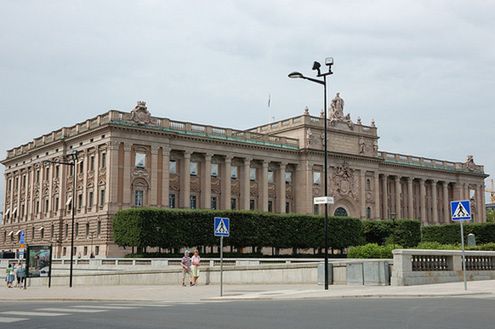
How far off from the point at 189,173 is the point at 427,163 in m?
51.9

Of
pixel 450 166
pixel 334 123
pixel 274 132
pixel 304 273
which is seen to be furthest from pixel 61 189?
pixel 450 166

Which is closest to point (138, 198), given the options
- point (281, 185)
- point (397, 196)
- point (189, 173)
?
point (189, 173)

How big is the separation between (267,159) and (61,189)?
29.8 meters

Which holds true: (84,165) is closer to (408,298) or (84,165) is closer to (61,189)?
(61,189)

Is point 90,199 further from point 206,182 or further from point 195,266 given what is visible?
point 195,266

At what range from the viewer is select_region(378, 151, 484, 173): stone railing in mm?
113938

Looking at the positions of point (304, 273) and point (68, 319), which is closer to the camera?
point (68, 319)

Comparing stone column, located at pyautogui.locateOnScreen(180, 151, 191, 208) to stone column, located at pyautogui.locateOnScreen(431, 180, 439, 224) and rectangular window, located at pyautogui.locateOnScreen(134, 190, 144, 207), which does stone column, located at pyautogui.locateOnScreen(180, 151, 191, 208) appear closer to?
rectangular window, located at pyautogui.locateOnScreen(134, 190, 144, 207)

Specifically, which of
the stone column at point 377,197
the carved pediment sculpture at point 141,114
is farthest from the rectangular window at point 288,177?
the carved pediment sculpture at point 141,114

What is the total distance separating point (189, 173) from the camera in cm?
8869

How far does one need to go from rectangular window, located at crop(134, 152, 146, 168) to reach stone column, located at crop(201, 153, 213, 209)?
1014cm

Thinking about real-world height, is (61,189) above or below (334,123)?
below

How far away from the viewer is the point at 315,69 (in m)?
30.8

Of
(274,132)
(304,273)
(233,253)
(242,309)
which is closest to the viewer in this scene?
(242,309)
